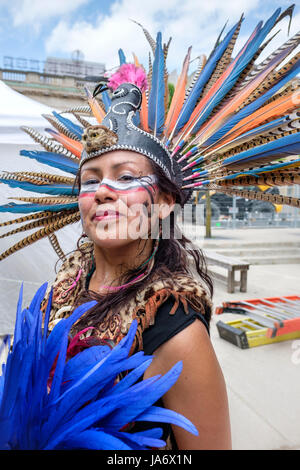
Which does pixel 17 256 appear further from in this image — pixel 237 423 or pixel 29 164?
pixel 237 423

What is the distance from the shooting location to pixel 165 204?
3.96ft

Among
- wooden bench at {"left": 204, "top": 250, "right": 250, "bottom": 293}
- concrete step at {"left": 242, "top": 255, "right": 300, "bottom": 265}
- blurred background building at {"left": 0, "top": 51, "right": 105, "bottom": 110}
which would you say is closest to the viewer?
wooden bench at {"left": 204, "top": 250, "right": 250, "bottom": 293}

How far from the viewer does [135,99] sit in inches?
48.4

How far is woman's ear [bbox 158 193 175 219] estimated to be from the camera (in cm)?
118

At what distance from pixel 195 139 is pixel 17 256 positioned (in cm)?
236

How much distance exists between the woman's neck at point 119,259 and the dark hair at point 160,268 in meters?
0.03

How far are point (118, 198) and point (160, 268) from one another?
29cm

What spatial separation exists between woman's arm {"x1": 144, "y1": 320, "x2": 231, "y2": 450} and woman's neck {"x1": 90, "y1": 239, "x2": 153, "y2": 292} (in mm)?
339

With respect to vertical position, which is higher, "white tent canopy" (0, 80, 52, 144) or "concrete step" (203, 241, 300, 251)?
"white tent canopy" (0, 80, 52, 144)

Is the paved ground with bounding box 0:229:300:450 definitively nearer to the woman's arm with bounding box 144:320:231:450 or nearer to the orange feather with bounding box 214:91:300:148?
the woman's arm with bounding box 144:320:231:450

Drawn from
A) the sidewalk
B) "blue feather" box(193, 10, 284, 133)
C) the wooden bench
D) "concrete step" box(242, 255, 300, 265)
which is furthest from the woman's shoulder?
"concrete step" box(242, 255, 300, 265)

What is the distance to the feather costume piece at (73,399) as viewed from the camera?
0.66 meters

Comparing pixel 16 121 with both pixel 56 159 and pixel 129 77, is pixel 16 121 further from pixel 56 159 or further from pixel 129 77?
pixel 129 77

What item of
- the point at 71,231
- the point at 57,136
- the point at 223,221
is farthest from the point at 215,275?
the point at 223,221
